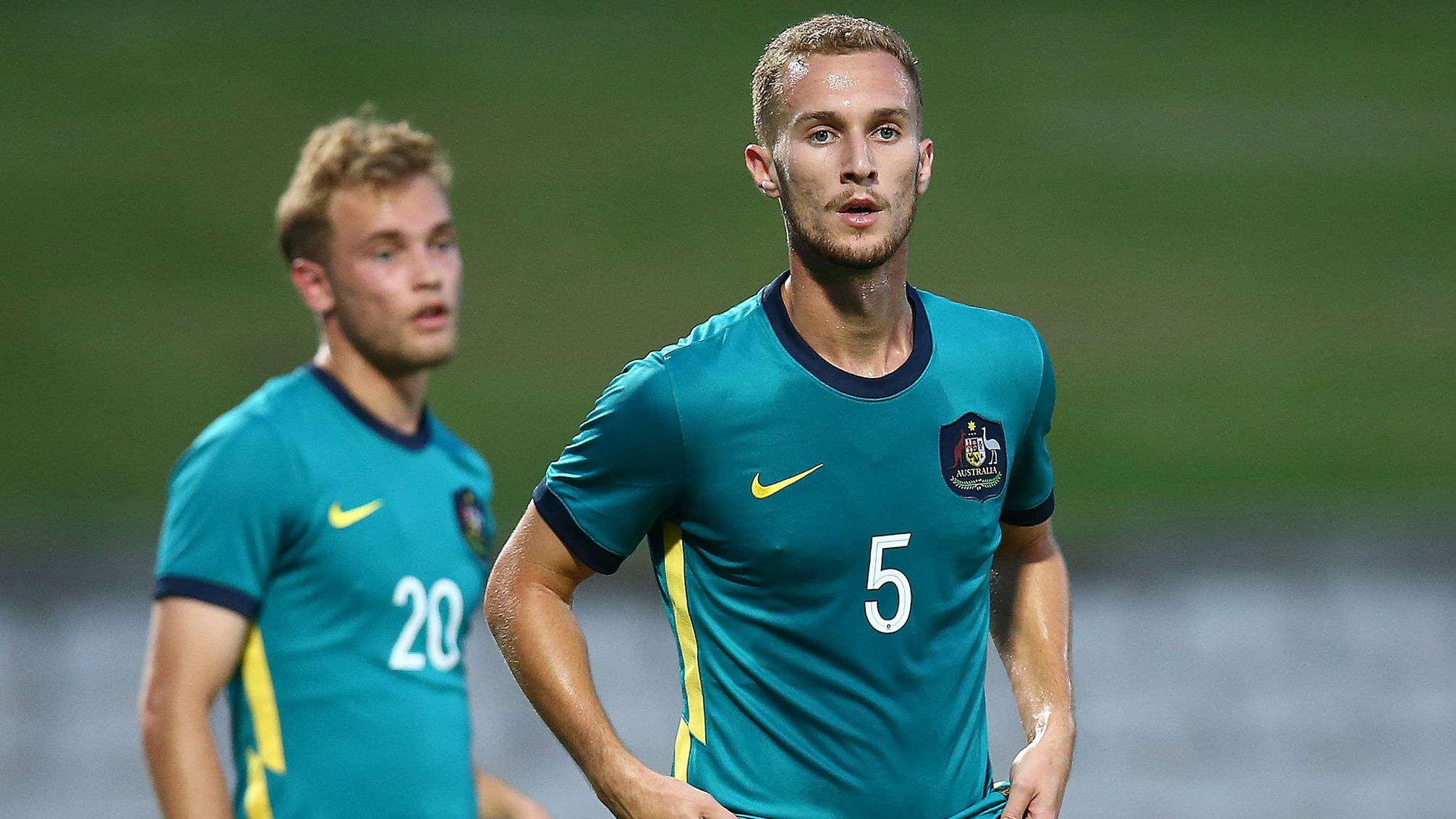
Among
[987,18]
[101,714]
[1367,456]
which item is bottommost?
[101,714]

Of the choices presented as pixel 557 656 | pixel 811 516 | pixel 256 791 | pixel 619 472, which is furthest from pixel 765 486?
pixel 256 791

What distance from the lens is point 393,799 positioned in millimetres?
4363

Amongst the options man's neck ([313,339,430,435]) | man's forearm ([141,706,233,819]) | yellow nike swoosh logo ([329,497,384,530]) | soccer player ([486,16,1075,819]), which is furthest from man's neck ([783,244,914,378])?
man's forearm ([141,706,233,819])

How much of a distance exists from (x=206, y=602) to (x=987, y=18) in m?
15.9

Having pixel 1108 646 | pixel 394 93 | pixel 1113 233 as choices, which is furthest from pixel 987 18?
pixel 1108 646

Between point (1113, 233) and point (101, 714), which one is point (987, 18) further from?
point (101, 714)

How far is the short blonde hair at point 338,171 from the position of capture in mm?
4867

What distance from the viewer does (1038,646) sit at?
3.84 metres

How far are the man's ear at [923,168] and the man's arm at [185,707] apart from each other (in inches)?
74.4

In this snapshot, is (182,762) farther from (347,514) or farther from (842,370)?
(842,370)

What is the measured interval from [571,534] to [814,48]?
101 centimetres

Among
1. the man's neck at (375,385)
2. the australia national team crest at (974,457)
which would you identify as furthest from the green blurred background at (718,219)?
the australia national team crest at (974,457)

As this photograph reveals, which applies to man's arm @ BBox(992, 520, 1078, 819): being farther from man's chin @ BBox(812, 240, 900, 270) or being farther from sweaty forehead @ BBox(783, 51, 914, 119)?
sweaty forehead @ BBox(783, 51, 914, 119)

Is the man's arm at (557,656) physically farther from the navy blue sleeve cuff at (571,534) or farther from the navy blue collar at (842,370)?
the navy blue collar at (842,370)
